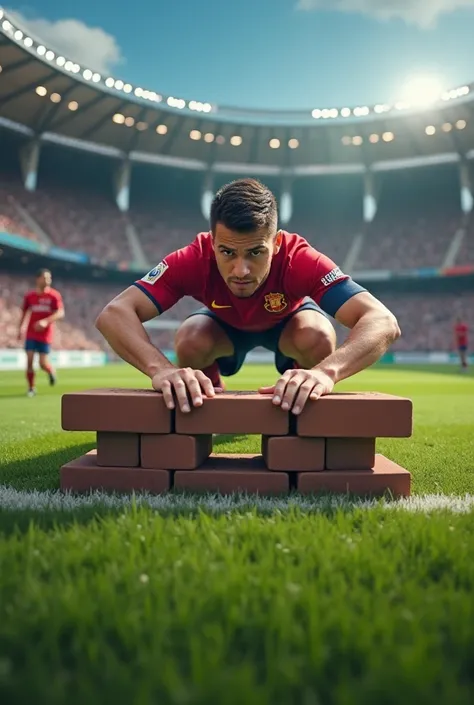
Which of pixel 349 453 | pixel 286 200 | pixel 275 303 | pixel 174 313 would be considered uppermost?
pixel 286 200

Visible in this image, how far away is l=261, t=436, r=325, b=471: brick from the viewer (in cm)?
246

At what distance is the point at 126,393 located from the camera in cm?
251

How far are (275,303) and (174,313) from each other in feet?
104

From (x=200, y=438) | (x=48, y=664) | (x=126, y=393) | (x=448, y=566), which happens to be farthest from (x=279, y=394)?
(x=48, y=664)

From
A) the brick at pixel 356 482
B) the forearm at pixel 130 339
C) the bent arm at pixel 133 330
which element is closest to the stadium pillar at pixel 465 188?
the bent arm at pixel 133 330

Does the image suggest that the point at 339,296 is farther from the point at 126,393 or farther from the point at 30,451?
the point at 30,451

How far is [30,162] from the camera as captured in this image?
102 feet

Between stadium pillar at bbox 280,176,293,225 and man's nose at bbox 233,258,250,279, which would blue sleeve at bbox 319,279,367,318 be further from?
stadium pillar at bbox 280,176,293,225

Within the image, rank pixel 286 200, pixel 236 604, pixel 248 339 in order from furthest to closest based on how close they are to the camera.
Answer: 1. pixel 286 200
2. pixel 248 339
3. pixel 236 604

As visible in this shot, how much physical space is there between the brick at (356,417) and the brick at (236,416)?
0.11 metres

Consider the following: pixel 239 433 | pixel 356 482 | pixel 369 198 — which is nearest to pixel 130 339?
A: pixel 239 433

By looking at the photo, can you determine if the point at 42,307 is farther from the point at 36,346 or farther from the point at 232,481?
the point at 232,481

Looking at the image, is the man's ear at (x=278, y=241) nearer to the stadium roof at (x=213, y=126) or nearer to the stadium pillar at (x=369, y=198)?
the stadium roof at (x=213, y=126)

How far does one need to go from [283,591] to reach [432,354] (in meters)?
31.7
